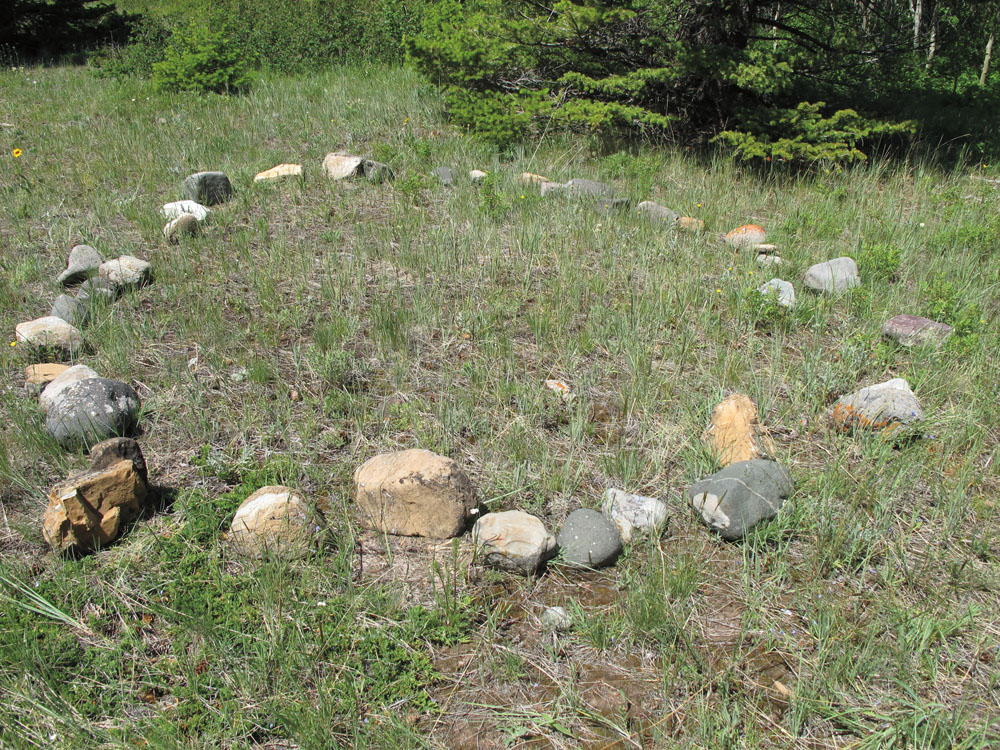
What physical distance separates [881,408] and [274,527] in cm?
286

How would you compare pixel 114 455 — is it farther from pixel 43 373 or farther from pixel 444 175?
pixel 444 175

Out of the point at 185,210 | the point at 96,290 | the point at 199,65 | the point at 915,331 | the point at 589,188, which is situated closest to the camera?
the point at 915,331

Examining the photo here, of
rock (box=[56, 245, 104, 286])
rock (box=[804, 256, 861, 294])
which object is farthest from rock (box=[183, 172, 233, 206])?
rock (box=[804, 256, 861, 294])

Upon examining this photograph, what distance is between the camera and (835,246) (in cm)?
540

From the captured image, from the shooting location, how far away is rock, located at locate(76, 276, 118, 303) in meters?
4.32

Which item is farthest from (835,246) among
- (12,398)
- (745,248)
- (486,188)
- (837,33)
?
(12,398)

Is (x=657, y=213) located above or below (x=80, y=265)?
above

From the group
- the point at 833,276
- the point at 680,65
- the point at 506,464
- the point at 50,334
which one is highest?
the point at 680,65

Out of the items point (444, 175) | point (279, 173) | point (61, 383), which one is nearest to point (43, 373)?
point (61, 383)

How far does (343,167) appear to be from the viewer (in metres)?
6.52

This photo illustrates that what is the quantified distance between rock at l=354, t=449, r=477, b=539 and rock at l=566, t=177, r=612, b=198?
146 inches

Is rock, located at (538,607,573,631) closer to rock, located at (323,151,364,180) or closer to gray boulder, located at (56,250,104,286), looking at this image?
gray boulder, located at (56,250,104,286)

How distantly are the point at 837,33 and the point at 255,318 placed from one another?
647cm

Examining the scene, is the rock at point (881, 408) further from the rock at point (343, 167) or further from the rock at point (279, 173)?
the rock at point (279, 173)
